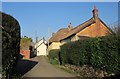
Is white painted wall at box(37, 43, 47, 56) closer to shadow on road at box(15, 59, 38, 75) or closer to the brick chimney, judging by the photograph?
the brick chimney

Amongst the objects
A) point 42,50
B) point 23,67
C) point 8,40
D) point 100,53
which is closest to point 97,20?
point 23,67

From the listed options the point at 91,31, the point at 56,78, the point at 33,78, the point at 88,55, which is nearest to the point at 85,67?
the point at 88,55

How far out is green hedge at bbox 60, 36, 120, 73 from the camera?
1307cm

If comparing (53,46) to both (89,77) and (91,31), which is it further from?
(89,77)

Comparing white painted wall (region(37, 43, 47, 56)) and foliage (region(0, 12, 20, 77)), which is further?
white painted wall (region(37, 43, 47, 56))

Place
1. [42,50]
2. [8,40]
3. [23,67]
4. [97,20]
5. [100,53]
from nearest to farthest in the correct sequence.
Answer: [8,40] → [100,53] → [23,67] → [97,20] → [42,50]

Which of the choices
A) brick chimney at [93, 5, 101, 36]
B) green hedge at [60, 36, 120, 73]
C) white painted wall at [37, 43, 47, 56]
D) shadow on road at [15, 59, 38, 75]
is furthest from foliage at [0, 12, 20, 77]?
white painted wall at [37, 43, 47, 56]

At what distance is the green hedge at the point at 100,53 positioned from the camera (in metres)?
13.1

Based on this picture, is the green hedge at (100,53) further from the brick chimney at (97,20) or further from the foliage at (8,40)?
the brick chimney at (97,20)

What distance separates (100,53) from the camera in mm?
14977

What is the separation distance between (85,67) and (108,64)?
4.61m

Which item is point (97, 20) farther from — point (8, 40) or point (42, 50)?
point (42, 50)

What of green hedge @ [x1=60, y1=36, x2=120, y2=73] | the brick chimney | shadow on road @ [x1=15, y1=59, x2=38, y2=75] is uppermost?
the brick chimney

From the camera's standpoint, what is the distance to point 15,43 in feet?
44.1
